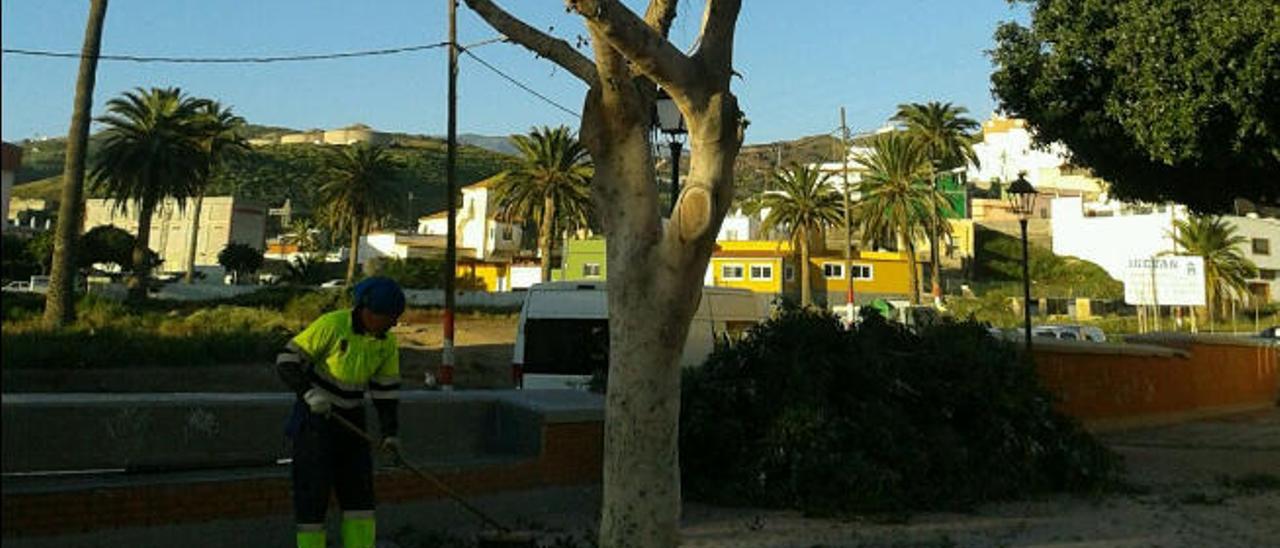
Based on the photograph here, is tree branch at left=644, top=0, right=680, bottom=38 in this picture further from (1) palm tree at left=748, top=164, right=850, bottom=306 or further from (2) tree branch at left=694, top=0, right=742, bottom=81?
(1) palm tree at left=748, top=164, right=850, bottom=306

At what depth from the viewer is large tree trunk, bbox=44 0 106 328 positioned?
28984mm

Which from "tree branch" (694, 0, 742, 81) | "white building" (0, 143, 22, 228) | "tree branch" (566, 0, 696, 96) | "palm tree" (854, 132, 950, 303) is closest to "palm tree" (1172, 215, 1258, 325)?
"palm tree" (854, 132, 950, 303)

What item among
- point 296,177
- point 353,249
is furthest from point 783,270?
point 296,177

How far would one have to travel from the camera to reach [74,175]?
2958 centimetres

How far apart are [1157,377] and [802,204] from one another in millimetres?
51556

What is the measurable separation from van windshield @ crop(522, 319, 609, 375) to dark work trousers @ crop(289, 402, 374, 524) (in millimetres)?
8086

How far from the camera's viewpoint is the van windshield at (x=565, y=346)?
44.8 feet

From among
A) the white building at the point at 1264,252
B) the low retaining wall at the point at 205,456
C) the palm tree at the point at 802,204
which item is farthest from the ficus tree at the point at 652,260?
the white building at the point at 1264,252

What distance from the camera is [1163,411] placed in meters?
19.7

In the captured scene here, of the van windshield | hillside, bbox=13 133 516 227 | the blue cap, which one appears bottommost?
the van windshield

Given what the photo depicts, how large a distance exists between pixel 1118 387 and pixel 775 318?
1018 cm

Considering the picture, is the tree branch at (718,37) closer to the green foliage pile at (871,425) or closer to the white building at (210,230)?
the green foliage pile at (871,425)

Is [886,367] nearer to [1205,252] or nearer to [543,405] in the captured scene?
[543,405]

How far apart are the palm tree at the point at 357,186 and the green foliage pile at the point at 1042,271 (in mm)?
44602
